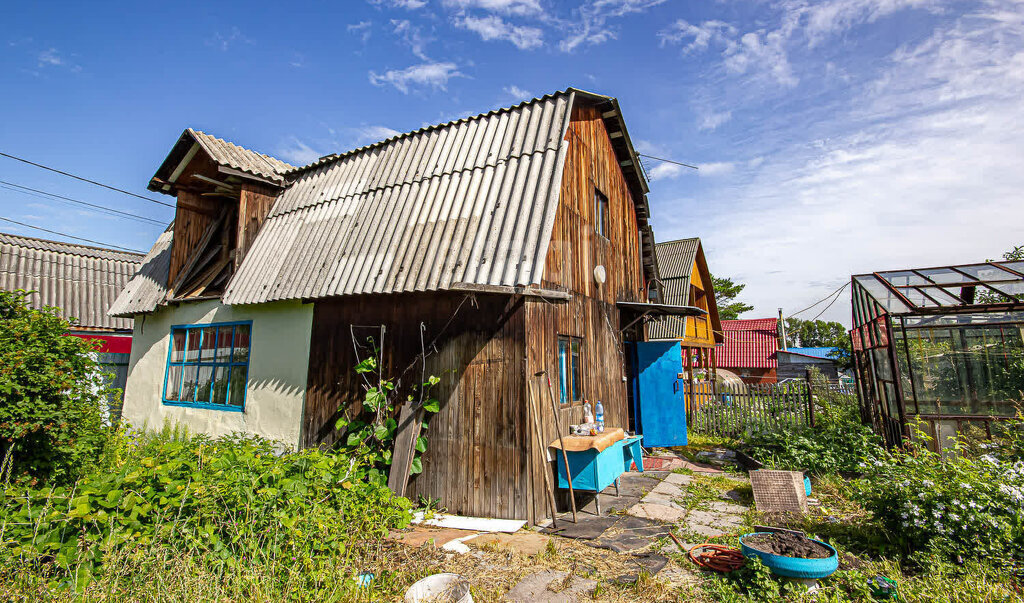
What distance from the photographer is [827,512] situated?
611 centimetres

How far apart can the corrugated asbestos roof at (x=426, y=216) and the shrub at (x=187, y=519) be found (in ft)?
9.63

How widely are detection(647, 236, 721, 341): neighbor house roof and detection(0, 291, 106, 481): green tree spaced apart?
15.0m

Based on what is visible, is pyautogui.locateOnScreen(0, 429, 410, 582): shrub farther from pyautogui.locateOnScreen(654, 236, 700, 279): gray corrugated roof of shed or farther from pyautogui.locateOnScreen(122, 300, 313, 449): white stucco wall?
pyautogui.locateOnScreen(654, 236, 700, 279): gray corrugated roof of shed

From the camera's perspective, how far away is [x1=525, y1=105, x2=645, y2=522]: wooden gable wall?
628cm

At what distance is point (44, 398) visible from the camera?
5484 mm

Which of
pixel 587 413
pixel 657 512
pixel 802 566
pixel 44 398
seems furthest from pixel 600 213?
pixel 44 398

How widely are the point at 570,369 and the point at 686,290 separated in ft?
43.1

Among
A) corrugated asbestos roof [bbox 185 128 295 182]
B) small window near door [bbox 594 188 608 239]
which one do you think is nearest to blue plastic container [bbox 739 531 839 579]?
small window near door [bbox 594 188 608 239]

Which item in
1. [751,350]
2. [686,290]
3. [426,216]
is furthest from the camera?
[751,350]

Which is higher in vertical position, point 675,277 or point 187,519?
point 675,277

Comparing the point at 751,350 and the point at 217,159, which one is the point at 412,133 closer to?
the point at 217,159

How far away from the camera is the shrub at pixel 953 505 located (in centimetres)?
413

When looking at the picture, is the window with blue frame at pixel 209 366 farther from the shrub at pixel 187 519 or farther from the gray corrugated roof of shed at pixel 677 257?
the gray corrugated roof of shed at pixel 677 257

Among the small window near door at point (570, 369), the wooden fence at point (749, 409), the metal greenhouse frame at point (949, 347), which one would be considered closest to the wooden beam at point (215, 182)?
the small window near door at point (570, 369)
